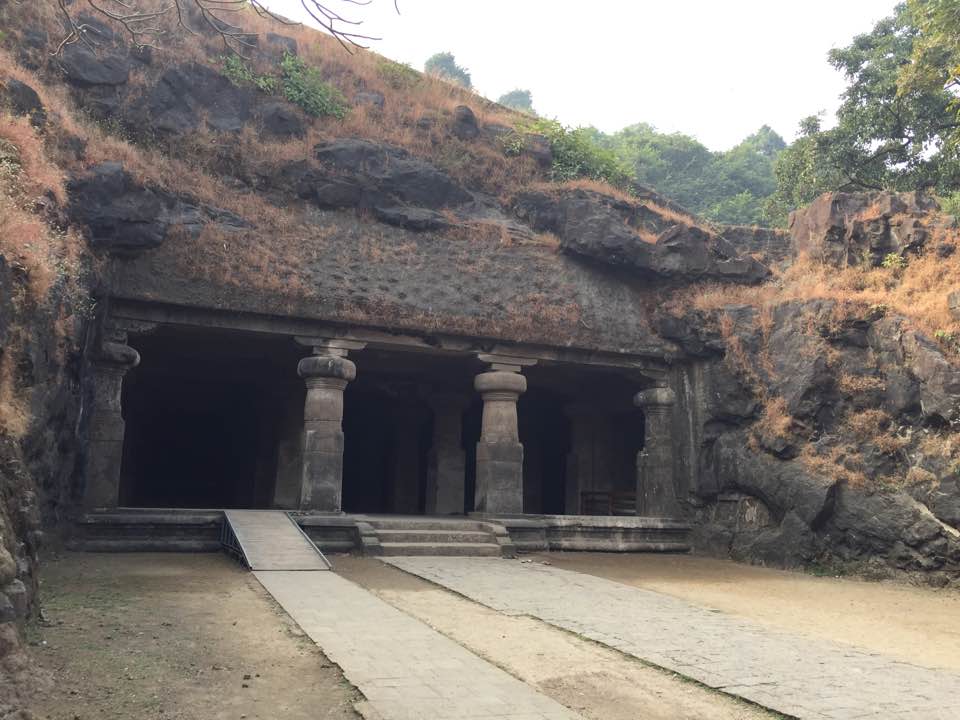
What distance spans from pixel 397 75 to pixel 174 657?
64.3 ft

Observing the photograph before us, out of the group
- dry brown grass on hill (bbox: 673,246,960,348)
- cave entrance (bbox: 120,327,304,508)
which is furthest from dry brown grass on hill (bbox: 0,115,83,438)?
dry brown grass on hill (bbox: 673,246,960,348)

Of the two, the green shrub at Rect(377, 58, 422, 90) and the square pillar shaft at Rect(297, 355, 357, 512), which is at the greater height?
the green shrub at Rect(377, 58, 422, 90)

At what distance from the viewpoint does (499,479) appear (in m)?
13.7

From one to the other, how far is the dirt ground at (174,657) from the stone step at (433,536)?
3990 mm

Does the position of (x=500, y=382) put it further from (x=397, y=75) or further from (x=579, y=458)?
(x=397, y=75)

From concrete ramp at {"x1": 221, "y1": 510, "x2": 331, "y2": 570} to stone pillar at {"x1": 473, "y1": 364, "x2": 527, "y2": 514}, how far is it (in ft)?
12.0

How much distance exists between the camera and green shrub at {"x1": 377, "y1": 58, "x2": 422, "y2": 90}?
21719 mm

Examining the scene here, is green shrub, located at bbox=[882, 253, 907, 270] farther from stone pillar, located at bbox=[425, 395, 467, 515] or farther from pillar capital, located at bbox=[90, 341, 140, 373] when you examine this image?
pillar capital, located at bbox=[90, 341, 140, 373]

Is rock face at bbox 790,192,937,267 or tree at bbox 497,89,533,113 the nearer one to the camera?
rock face at bbox 790,192,937,267

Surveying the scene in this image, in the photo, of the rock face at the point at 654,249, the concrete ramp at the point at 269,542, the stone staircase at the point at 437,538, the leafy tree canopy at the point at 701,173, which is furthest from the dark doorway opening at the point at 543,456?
the leafy tree canopy at the point at 701,173

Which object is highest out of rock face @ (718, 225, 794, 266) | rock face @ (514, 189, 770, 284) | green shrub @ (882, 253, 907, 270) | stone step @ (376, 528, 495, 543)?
rock face @ (718, 225, 794, 266)

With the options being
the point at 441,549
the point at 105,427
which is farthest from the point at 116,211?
the point at 441,549

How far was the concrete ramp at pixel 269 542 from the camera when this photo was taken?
31.3 feet

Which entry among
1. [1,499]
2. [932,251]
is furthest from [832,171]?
[1,499]
